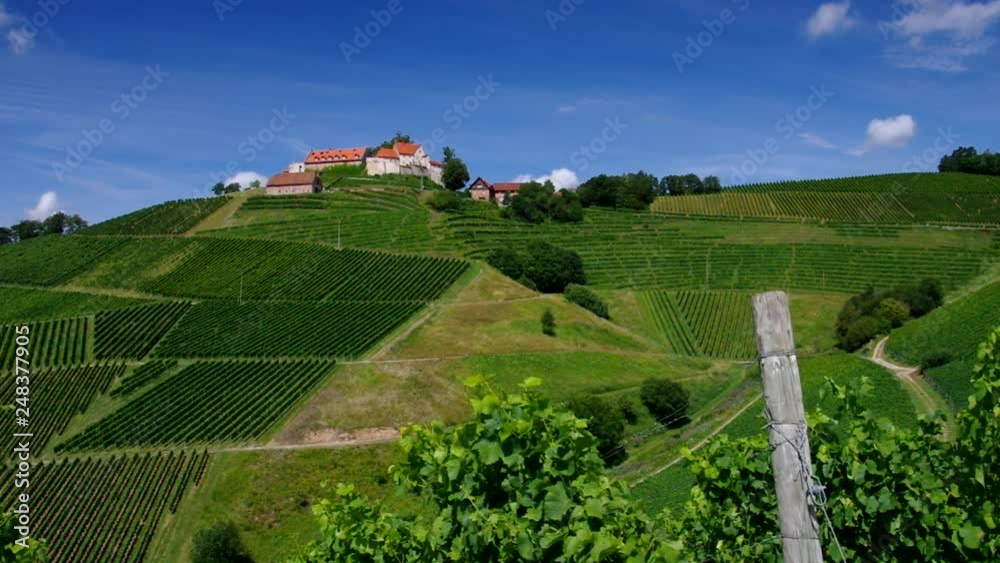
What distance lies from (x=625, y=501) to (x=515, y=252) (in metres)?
74.9

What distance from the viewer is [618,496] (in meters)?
6.32

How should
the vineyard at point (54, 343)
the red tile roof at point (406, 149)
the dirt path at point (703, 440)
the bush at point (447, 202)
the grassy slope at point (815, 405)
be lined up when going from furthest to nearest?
the red tile roof at point (406, 149) < the bush at point (447, 202) < the vineyard at point (54, 343) < the dirt path at point (703, 440) < the grassy slope at point (815, 405)

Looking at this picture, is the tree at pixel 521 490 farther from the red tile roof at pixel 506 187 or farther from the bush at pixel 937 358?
the red tile roof at pixel 506 187

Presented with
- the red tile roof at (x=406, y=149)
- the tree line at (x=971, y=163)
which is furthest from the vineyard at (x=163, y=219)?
the tree line at (x=971, y=163)

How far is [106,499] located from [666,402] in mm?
35978

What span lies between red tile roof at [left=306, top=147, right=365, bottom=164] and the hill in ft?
104

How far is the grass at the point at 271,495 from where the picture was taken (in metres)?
36.2

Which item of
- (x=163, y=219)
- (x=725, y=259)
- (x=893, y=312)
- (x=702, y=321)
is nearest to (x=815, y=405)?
(x=893, y=312)

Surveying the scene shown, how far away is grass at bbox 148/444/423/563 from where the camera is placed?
119 feet

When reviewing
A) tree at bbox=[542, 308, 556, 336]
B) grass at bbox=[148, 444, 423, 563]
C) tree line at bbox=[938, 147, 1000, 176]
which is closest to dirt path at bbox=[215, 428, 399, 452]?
grass at bbox=[148, 444, 423, 563]

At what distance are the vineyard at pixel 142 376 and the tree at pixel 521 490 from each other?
52594mm

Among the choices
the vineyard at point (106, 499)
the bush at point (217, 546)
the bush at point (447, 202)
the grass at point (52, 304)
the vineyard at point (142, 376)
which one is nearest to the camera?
the bush at point (217, 546)

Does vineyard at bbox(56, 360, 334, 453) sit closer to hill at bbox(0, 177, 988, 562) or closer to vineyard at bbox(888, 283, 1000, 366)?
hill at bbox(0, 177, 988, 562)

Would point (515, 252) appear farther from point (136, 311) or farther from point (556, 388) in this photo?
point (136, 311)
